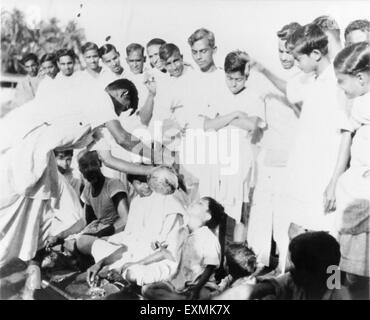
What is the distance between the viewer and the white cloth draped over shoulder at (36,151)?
4121mm

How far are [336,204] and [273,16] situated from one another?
1.39 metres

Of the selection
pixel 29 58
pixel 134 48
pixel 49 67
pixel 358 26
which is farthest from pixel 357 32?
pixel 29 58

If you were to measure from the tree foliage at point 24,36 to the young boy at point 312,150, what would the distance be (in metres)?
1.54

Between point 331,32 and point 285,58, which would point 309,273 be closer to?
point 285,58

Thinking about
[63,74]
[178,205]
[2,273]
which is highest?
[63,74]

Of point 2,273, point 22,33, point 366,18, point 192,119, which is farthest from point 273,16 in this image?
point 2,273

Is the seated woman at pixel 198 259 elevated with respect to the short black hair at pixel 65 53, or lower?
lower

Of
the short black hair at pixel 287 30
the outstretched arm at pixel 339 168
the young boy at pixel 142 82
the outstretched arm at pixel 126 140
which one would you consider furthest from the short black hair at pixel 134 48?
the outstretched arm at pixel 339 168

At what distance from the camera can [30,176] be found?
13.6 ft

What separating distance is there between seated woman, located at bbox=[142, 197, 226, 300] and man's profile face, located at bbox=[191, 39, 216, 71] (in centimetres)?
94

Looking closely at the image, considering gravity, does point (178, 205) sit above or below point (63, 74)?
below

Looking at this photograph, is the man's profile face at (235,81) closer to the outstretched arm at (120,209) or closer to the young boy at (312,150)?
the young boy at (312,150)
